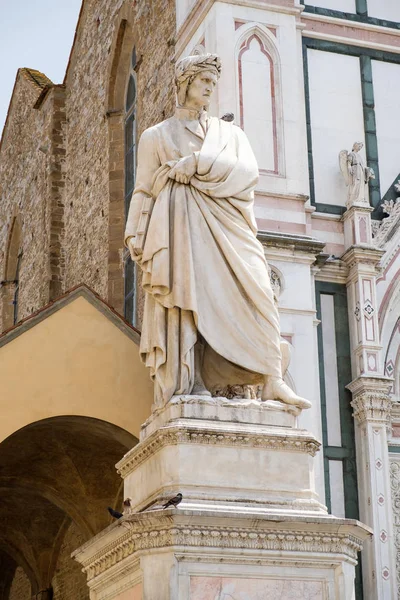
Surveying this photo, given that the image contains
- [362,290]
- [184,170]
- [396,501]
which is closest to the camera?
[184,170]

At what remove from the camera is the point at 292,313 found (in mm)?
12742

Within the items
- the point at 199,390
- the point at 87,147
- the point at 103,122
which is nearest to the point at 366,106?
the point at 103,122

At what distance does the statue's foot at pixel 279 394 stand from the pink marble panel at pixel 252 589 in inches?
43.7

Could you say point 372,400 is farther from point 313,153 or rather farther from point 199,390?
point 199,390

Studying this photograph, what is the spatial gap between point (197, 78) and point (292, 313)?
4.91 meters

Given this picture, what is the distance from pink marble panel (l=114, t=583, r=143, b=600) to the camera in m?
7.06

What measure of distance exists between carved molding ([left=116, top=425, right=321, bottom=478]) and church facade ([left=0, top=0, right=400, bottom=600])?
4.75 meters

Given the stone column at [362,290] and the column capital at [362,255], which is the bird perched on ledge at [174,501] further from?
the column capital at [362,255]

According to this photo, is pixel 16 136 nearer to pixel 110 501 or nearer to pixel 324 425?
pixel 110 501

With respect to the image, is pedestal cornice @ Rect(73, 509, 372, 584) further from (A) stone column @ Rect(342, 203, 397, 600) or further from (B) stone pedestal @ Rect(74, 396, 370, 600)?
(A) stone column @ Rect(342, 203, 397, 600)

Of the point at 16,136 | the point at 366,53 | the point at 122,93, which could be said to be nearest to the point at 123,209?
the point at 122,93

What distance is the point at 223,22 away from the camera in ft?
45.0

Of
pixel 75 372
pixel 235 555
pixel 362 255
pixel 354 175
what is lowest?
pixel 235 555

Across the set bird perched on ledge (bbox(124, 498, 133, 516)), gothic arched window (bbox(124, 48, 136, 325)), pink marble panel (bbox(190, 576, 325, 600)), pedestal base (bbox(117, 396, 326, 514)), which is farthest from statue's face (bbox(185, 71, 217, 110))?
gothic arched window (bbox(124, 48, 136, 325))
